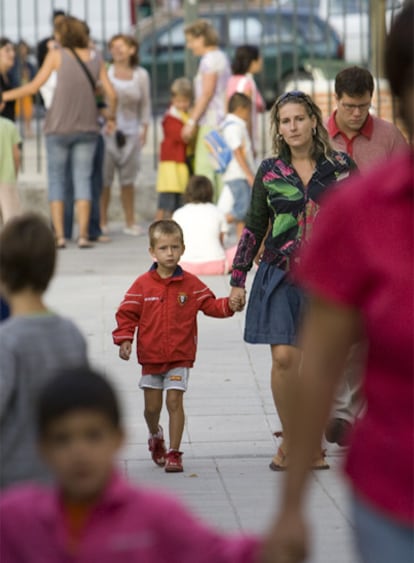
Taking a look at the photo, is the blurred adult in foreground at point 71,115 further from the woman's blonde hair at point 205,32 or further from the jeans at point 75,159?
the woman's blonde hair at point 205,32

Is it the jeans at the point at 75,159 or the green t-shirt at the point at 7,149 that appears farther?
the jeans at the point at 75,159

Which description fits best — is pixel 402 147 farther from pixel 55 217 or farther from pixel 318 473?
pixel 55 217

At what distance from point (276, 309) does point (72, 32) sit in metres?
7.08

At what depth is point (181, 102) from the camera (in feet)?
46.5

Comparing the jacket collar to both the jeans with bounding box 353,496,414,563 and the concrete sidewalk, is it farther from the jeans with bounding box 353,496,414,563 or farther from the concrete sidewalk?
the jeans with bounding box 353,496,414,563

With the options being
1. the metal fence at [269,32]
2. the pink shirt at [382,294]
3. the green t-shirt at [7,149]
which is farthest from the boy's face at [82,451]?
the metal fence at [269,32]

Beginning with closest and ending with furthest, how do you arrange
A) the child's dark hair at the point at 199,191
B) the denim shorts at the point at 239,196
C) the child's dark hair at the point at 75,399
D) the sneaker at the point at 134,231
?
the child's dark hair at the point at 75,399, the child's dark hair at the point at 199,191, the denim shorts at the point at 239,196, the sneaker at the point at 134,231

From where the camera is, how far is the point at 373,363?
2.90 m

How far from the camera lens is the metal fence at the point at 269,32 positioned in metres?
15.1

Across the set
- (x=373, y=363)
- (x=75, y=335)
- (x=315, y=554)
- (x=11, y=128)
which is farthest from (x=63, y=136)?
(x=373, y=363)

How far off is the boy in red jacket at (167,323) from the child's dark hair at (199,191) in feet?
16.3

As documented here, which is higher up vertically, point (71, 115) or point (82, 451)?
point (71, 115)

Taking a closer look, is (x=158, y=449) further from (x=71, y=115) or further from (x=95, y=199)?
(x=95, y=199)

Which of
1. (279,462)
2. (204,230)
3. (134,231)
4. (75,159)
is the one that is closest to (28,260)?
(279,462)
